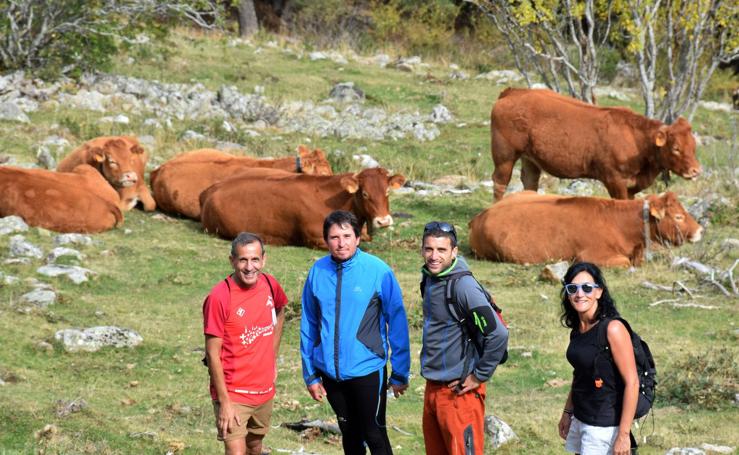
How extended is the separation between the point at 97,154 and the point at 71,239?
294cm

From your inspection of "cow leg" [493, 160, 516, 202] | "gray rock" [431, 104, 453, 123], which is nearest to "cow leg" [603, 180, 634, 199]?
"cow leg" [493, 160, 516, 202]

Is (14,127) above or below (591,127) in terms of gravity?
below

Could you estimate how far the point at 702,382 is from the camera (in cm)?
948

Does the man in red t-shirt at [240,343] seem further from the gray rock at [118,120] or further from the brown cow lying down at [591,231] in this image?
the gray rock at [118,120]

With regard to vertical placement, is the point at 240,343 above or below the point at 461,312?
below

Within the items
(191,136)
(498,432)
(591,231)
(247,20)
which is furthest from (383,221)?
(247,20)

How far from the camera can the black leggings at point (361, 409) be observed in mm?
6641

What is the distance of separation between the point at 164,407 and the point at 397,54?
88.2 ft

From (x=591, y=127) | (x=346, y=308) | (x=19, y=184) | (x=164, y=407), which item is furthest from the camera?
(x=591, y=127)

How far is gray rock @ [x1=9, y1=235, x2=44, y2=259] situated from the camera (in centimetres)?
1355

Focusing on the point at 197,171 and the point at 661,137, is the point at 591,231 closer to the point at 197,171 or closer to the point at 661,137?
the point at 661,137

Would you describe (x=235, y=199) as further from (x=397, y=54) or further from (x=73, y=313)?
(x=397, y=54)

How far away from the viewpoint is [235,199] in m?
16.3


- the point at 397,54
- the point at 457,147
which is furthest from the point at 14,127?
the point at 397,54
